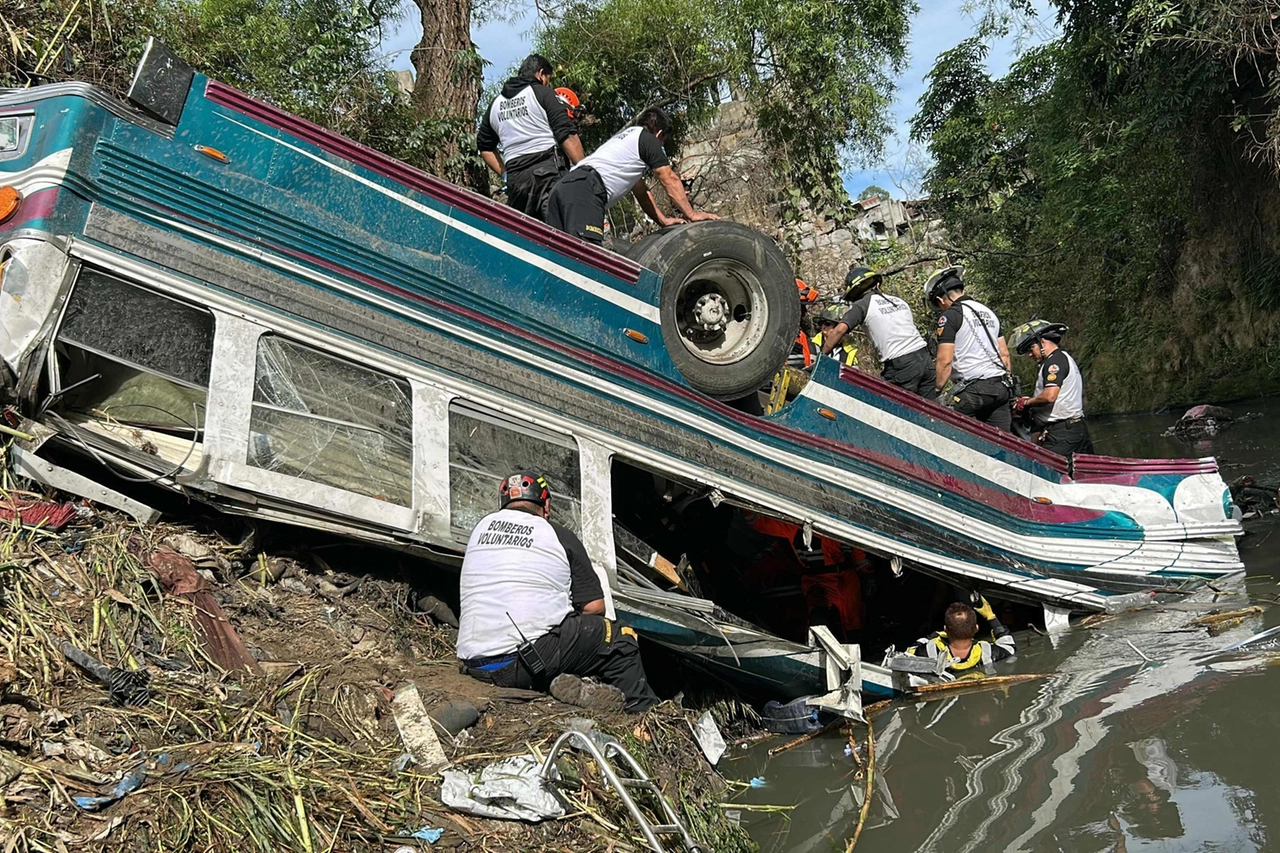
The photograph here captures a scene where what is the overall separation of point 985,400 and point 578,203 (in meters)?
3.34

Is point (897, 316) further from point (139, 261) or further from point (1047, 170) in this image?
point (1047, 170)

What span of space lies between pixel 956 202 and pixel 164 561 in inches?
924

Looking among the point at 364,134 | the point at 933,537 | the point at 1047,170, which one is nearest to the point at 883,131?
the point at 1047,170

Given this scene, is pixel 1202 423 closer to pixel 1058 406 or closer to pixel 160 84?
pixel 1058 406

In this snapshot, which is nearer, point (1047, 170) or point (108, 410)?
point (108, 410)

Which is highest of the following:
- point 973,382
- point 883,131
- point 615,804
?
point 883,131

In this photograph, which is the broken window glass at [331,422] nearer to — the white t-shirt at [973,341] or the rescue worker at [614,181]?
the rescue worker at [614,181]

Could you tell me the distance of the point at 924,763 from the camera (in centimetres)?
455

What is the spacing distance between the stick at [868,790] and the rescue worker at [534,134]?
11.0 feet

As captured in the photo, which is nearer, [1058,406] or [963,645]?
[963,645]

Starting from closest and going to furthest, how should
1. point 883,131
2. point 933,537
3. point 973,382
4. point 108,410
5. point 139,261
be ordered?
point 139,261
point 108,410
point 933,537
point 973,382
point 883,131

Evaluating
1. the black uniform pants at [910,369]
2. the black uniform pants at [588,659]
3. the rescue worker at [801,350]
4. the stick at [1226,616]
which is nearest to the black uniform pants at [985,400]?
the black uniform pants at [910,369]

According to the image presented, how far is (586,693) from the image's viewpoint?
428 cm

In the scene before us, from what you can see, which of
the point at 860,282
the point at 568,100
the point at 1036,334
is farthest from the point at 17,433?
the point at 1036,334
